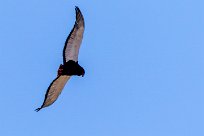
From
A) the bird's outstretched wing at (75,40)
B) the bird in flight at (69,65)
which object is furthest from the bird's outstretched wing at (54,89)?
the bird's outstretched wing at (75,40)

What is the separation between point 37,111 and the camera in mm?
105875

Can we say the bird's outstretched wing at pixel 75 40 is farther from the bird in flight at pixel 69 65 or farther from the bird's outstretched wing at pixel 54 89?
→ the bird's outstretched wing at pixel 54 89

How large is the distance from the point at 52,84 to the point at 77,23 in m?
3.30

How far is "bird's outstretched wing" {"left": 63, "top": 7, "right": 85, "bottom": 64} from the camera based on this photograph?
4198 inches

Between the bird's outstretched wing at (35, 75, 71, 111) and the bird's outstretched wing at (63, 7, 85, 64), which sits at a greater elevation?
the bird's outstretched wing at (63, 7, 85, 64)

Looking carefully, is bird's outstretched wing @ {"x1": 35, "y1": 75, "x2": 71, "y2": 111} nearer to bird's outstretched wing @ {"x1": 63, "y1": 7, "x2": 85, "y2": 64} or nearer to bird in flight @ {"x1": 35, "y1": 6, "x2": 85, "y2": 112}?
bird in flight @ {"x1": 35, "y1": 6, "x2": 85, "y2": 112}

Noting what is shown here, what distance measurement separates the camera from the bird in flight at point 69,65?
350 ft

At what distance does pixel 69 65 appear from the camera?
4242 inches

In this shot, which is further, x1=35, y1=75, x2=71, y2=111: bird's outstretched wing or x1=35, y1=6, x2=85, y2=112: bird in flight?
x1=35, y1=75, x2=71, y2=111: bird's outstretched wing

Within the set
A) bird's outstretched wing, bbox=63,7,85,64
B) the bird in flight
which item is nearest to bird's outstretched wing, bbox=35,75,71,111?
the bird in flight

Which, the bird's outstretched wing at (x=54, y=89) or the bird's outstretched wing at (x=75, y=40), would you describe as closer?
the bird's outstretched wing at (x=75, y=40)

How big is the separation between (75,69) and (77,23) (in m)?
2.72

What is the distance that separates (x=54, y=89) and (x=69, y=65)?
149 cm

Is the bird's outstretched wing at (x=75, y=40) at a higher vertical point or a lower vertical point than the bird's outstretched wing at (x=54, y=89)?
higher
